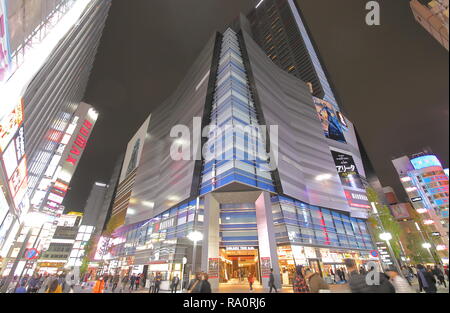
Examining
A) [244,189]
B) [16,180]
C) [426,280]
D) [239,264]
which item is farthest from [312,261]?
[16,180]

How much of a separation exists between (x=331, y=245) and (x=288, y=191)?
1217 cm

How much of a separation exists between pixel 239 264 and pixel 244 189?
11.2 metres

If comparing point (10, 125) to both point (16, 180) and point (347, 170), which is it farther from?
point (347, 170)

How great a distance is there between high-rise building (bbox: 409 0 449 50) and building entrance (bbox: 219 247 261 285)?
90.3ft

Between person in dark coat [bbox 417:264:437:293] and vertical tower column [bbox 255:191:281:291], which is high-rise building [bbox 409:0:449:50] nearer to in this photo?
person in dark coat [bbox 417:264:437:293]

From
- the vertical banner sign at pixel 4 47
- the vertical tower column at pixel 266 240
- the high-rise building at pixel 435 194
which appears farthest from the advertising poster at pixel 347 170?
the vertical banner sign at pixel 4 47

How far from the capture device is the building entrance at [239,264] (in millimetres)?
26922

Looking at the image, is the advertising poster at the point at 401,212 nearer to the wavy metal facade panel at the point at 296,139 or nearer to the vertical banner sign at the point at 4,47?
the wavy metal facade panel at the point at 296,139

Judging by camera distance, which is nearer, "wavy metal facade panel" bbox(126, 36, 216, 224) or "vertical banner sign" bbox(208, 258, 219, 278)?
"vertical banner sign" bbox(208, 258, 219, 278)

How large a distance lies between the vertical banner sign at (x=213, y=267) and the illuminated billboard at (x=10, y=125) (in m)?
25.4

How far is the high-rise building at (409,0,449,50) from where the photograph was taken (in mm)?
3801

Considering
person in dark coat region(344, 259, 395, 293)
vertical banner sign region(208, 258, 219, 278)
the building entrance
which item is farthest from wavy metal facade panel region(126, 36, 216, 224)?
person in dark coat region(344, 259, 395, 293)

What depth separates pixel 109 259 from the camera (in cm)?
5194
